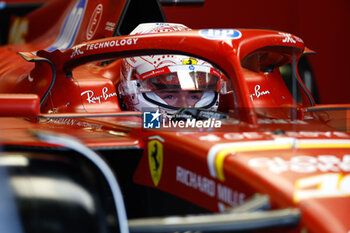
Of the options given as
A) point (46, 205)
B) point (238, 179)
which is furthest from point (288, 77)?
point (46, 205)

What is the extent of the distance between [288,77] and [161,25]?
2.02 ft

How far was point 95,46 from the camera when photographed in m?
1.36

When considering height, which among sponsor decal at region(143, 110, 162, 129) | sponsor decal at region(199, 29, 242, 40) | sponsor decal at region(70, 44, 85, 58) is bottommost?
sponsor decal at region(143, 110, 162, 129)

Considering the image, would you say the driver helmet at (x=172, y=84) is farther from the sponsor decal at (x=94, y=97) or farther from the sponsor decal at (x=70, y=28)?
the sponsor decal at (x=70, y=28)

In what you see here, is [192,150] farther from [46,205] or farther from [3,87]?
[3,87]

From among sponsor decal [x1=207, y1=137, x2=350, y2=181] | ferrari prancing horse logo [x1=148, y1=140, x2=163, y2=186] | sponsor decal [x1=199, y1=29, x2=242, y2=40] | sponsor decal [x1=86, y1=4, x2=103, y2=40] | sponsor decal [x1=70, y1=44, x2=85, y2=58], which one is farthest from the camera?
sponsor decal [x1=86, y1=4, x2=103, y2=40]

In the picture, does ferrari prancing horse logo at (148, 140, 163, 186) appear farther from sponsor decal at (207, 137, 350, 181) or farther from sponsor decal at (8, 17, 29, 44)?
sponsor decal at (8, 17, 29, 44)

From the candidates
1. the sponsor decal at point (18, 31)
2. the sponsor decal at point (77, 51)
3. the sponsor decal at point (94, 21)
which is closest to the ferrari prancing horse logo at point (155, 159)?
the sponsor decal at point (77, 51)

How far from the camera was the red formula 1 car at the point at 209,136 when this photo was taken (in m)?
0.74

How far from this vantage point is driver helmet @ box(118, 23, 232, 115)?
143 cm

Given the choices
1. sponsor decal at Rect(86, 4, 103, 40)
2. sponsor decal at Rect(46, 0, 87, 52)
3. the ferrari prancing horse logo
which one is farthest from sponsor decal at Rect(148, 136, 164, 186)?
sponsor decal at Rect(46, 0, 87, 52)

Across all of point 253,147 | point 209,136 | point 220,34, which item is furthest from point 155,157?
point 220,34

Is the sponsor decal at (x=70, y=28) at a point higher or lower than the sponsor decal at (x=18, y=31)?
higher

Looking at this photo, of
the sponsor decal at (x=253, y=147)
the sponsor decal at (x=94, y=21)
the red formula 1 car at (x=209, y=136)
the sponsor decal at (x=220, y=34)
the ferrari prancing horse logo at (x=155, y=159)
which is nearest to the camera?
the red formula 1 car at (x=209, y=136)
